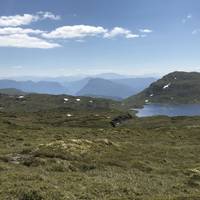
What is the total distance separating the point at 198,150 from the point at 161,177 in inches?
872

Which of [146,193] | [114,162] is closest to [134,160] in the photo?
[114,162]

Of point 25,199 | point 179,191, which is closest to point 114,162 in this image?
point 179,191

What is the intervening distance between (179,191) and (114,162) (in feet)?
30.7

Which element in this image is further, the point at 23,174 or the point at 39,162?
the point at 39,162

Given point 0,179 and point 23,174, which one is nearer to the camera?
point 0,179

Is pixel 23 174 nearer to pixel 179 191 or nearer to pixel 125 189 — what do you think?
pixel 125 189

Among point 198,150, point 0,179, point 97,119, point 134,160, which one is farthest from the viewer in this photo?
point 97,119

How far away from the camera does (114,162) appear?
32.2m

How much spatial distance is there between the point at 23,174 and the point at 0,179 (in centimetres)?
211

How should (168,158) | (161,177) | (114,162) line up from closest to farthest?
(161,177), (114,162), (168,158)

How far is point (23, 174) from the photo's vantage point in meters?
23.0

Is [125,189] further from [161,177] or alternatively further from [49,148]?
[49,148]

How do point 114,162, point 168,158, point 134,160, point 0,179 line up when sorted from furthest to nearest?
point 168,158, point 134,160, point 114,162, point 0,179

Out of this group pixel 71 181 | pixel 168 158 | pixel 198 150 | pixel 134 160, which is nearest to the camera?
pixel 71 181
